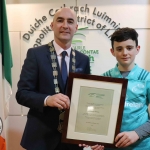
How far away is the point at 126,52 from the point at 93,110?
33 cm

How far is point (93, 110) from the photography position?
1169 millimetres

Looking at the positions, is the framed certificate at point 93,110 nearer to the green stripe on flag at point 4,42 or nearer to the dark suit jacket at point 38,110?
the dark suit jacket at point 38,110

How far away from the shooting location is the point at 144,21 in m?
2.15

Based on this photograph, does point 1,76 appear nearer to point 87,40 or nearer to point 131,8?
point 87,40

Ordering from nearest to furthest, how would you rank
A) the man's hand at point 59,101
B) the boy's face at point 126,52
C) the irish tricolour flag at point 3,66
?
the man's hand at point 59,101
the boy's face at point 126,52
the irish tricolour flag at point 3,66

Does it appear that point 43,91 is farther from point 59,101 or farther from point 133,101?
point 133,101

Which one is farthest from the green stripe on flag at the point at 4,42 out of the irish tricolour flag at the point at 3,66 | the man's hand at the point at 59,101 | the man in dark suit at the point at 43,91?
the man's hand at the point at 59,101

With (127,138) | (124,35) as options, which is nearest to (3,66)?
(124,35)

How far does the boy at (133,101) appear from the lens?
1.12m

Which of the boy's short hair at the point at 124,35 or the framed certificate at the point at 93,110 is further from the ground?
the boy's short hair at the point at 124,35

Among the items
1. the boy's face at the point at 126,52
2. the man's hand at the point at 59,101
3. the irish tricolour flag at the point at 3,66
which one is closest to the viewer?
the man's hand at the point at 59,101

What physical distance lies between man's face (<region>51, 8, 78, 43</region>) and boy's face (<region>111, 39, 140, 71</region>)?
0.25 m

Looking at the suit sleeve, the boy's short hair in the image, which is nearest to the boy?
the boy's short hair

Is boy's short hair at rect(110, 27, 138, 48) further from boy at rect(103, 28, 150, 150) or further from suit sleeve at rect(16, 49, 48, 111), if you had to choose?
suit sleeve at rect(16, 49, 48, 111)
